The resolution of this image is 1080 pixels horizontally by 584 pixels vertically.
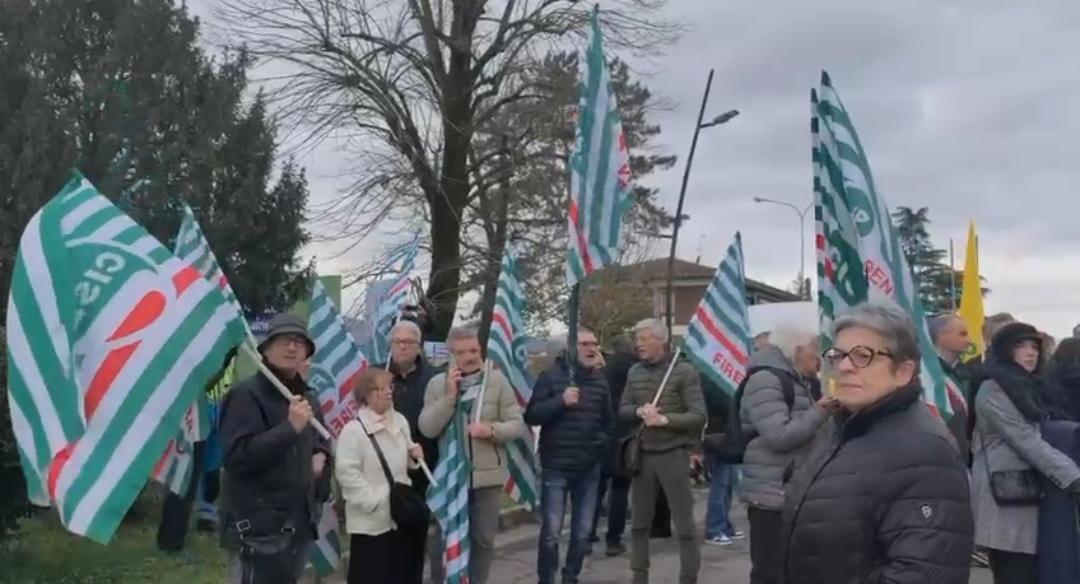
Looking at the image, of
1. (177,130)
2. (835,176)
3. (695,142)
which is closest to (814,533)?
(835,176)

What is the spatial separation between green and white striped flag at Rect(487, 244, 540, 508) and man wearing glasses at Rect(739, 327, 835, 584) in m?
1.85

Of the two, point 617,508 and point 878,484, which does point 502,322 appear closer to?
point 617,508

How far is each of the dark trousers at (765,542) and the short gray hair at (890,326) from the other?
309cm

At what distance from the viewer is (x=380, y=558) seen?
6238 millimetres

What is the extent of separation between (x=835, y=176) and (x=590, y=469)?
312 cm

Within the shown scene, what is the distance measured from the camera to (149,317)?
4930 millimetres

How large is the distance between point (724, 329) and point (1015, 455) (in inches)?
109

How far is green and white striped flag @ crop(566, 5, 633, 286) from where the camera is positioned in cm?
753

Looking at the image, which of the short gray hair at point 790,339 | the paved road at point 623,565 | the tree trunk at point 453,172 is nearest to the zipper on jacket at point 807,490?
the short gray hair at point 790,339

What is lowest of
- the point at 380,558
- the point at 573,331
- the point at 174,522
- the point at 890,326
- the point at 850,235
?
the point at 174,522

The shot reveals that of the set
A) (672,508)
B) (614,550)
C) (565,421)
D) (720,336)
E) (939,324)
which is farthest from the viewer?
(614,550)

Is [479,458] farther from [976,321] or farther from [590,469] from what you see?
[976,321]

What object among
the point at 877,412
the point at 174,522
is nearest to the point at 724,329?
the point at 174,522

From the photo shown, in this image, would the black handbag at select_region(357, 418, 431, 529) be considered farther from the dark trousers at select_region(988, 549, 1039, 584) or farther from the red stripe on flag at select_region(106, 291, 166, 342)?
the dark trousers at select_region(988, 549, 1039, 584)
